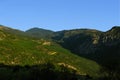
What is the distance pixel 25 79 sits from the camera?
186m

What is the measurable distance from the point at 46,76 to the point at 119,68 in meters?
43.8

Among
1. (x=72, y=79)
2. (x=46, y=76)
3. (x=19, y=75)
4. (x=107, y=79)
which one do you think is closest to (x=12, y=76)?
(x=19, y=75)

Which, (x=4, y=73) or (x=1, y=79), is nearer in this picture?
(x=1, y=79)

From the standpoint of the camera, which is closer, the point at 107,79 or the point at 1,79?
the point at 1,79

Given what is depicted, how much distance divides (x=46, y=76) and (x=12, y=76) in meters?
19.7

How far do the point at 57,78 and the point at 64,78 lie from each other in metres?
6.36

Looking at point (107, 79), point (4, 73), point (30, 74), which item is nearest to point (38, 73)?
point (30, 74)

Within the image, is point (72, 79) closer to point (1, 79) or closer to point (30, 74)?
point (30, 74)

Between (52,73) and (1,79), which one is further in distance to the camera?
(52,73)

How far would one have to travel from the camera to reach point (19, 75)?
193875mm

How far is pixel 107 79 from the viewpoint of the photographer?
19788cm

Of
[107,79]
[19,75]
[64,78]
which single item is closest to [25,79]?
[19,75]

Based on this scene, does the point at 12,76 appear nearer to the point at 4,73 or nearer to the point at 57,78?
the point at 4,73

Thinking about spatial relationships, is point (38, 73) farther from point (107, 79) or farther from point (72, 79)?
point (107, 79)
